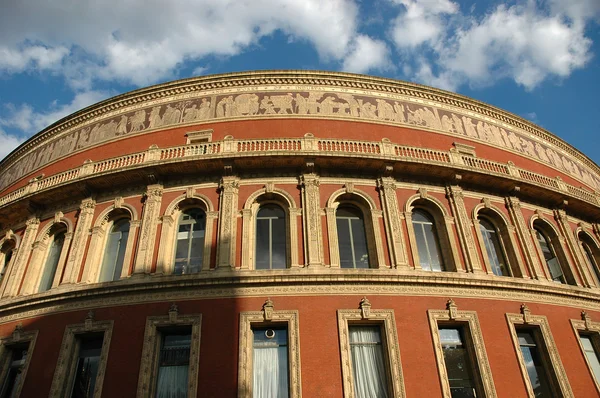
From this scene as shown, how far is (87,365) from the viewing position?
1445 cm

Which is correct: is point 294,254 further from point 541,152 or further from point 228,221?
point 541,152

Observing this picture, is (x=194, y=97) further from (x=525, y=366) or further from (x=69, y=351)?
(x=525, y=366)

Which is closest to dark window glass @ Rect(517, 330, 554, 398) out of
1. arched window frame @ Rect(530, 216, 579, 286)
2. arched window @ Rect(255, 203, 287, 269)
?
arched window frame @ Rect(530, 216, 579, 286)

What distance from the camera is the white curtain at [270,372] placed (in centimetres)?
1318

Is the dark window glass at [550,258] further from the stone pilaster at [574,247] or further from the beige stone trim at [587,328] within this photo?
the beige stone trim at [587,328]

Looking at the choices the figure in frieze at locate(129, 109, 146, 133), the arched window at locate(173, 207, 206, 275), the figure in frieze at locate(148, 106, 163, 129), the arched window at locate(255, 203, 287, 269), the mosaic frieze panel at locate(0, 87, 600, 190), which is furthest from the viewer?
the figure in frieze at locate(129, 109, 146, 133)

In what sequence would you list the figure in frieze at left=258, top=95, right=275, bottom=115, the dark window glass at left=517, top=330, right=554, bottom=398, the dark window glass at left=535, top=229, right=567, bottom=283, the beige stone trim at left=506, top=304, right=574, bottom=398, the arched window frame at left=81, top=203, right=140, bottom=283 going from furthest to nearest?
the figure in frieze at left=258, top=95, right=275, bottom=115 → the dark window glass at left=535, top=229, right=567, bottom=283 → the arched window frame at left=81, top=203, right=140, bottom=283 → the dark window glass at left=517, top=330, right=554, bottom=398 → the beige stone trim at left=506, top=304, right=574, bottom=398

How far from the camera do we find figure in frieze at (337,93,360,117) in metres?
20.3

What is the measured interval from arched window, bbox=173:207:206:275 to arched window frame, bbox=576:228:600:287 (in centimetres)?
1692

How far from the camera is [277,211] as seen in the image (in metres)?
16.9

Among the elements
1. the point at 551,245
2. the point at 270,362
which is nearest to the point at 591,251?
the point at 551,245

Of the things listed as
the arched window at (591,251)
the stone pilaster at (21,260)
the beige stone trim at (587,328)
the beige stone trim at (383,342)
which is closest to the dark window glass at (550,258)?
the beige stone trim at (587,328)

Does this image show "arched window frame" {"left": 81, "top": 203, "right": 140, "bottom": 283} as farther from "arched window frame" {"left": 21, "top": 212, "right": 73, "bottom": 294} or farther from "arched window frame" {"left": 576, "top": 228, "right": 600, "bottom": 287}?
"arched window frame" {"left": 576, "top": 228, "right": 600, "bottom": 287}

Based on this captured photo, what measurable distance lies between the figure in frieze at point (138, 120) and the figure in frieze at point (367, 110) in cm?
1039
